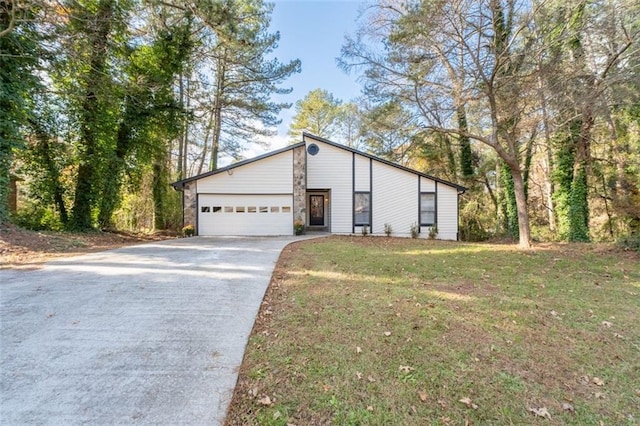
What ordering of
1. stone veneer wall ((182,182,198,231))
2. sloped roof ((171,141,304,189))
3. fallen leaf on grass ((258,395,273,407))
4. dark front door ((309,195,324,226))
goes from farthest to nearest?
1. dark front door ((309,195,324,226))
2. stone veneer wall ((182,182,198,231))
3. sloped roof ((171,141,304,189))
4. fallen leaf on grass ((258,395,273,407))

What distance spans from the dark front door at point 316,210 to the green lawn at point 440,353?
35.2ft

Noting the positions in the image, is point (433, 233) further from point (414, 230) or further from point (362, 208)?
point (362, 208)

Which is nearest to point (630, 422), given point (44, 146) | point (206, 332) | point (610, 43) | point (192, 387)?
point (192, 387)

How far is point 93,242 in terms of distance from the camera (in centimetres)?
991

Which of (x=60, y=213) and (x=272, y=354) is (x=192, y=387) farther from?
(x=60, y=213)

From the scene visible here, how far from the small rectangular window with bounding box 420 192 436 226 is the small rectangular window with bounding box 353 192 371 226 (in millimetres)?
2604

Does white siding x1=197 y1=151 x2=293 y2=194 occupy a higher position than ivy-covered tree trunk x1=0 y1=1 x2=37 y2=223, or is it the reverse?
ivy-covered tree trunk x1=0 y1=1 x2=37 y2=223

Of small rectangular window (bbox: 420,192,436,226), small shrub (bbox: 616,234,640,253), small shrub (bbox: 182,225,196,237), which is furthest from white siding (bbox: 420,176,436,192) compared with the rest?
small shrub (bbox: 182,225,196,237)

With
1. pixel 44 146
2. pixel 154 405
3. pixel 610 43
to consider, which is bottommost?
pixel 154 405

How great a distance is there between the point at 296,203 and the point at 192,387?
11047 mm

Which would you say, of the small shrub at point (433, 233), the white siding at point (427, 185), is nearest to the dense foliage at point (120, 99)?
the white siding at point (427, 185)

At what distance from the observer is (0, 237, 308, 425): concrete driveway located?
217cm

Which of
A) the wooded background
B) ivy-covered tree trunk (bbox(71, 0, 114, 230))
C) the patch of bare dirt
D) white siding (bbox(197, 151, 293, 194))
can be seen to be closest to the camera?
the patch of bare dirt

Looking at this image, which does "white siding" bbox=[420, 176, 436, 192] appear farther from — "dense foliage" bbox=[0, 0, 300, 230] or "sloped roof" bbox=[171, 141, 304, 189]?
"dense foliage" bbox=[0, 0, 300, 230]
